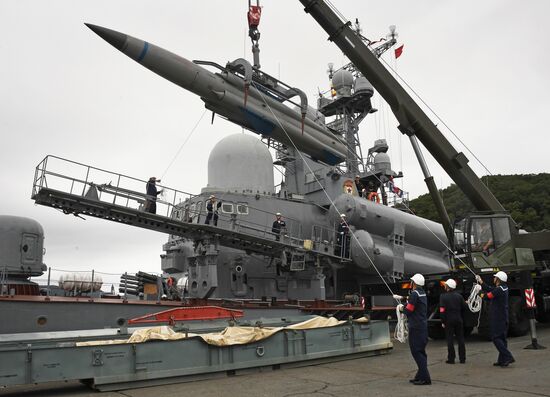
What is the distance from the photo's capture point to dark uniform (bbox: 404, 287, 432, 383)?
758cm

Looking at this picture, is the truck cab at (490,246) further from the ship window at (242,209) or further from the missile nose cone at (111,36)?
the missile nose cone at (111,36)

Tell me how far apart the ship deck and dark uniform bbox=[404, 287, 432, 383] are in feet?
0.97

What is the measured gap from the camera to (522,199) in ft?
169

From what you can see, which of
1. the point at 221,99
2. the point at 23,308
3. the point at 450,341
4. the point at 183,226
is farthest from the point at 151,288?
the point at 450,341

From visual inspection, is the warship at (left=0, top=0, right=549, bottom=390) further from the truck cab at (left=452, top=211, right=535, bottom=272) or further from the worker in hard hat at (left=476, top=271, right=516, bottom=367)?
the worker in hard hat at (left=476, top=271, right=516, bottom=367)

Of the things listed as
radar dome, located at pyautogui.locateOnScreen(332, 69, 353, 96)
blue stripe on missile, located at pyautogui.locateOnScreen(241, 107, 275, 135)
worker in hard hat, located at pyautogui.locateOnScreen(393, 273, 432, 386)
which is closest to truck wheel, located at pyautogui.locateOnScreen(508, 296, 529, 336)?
worker in hard hat, located at pyautogui.locateOnScreen(393, 273, 432, 386)

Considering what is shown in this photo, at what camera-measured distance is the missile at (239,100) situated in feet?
45.5

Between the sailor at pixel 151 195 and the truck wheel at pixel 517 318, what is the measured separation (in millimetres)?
10154

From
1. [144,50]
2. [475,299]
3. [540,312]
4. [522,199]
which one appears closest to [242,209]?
[144,50]

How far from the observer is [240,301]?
1539 centimetres

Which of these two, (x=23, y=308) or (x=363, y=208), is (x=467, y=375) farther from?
(x=363, y=208)

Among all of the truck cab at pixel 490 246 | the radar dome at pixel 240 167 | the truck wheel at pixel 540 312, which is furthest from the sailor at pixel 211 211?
the truck wheel at pixel 540 312

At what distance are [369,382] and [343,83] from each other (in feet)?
79.2

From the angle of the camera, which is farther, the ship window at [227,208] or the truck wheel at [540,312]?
the ship window at [227,208]
